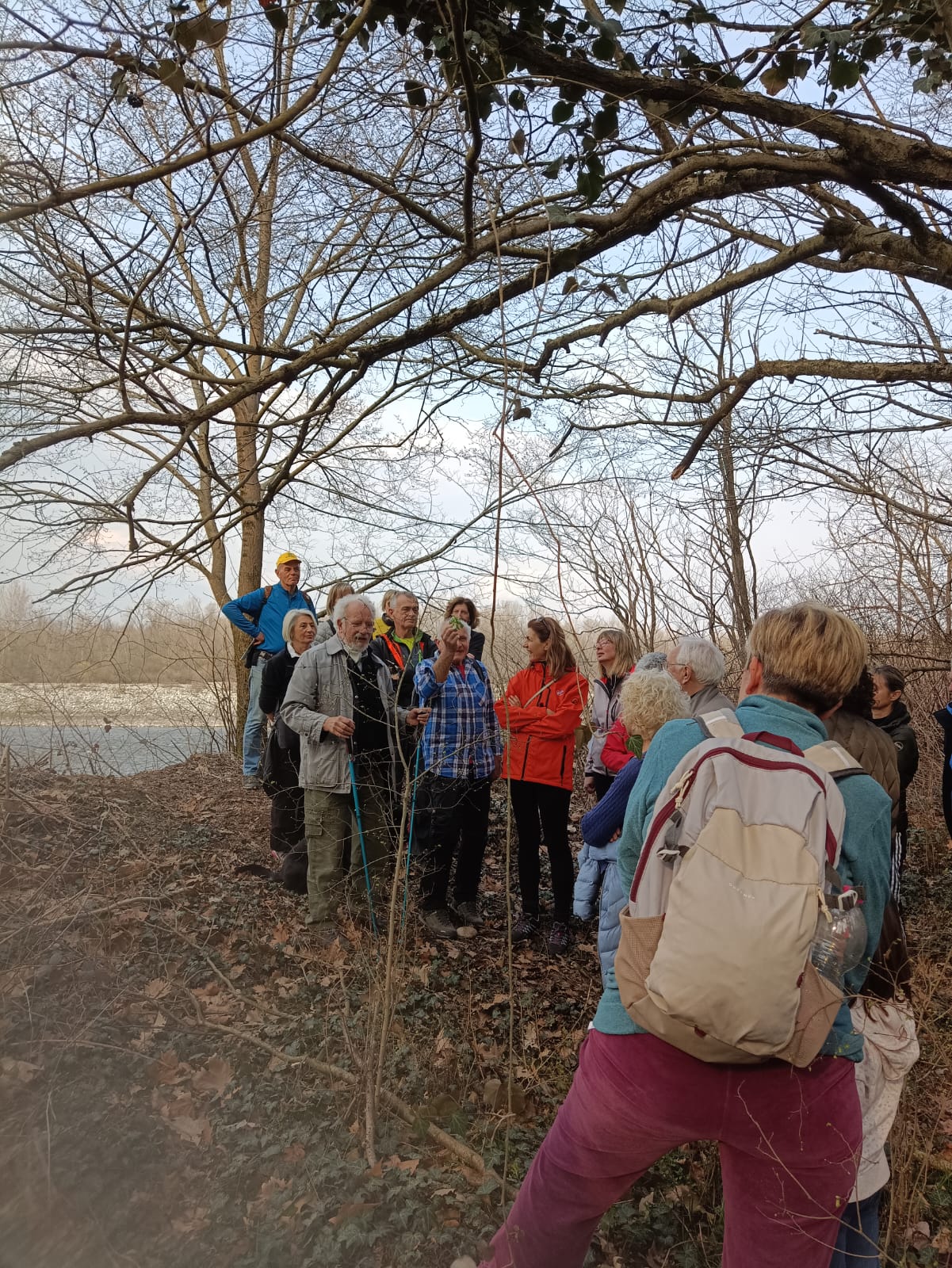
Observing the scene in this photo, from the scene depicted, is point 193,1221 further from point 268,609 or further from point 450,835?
point 268,609

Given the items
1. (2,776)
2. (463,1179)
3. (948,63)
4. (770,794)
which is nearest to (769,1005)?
(770,794)

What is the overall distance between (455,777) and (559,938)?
3.96 feet

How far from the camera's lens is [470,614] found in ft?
18.9

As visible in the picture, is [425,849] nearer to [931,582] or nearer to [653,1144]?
[653,1144]

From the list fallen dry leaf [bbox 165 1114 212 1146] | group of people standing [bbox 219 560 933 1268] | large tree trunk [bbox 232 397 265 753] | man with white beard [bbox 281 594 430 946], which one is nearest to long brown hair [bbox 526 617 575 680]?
man with white beard [bbox 281 594 430 946]

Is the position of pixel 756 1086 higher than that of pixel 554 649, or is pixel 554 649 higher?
pixel 554 649

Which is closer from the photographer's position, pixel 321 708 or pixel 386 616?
pixel 321 708

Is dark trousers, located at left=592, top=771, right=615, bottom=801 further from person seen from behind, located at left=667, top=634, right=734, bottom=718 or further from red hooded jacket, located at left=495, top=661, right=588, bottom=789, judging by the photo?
person seen from behind, located at left=667, top=634, right=734, bottom=718

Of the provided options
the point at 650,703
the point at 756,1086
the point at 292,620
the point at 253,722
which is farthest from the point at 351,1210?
the point at 253,722

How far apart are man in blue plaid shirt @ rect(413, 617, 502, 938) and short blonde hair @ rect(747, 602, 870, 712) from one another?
2.79 meters

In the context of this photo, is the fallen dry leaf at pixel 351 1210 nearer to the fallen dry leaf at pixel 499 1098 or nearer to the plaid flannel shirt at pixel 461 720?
the fallen dry leaf at pixel 499 1098

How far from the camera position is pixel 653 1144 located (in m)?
1.64

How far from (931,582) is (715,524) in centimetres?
217

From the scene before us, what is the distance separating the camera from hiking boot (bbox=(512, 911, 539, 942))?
5.11 metres
